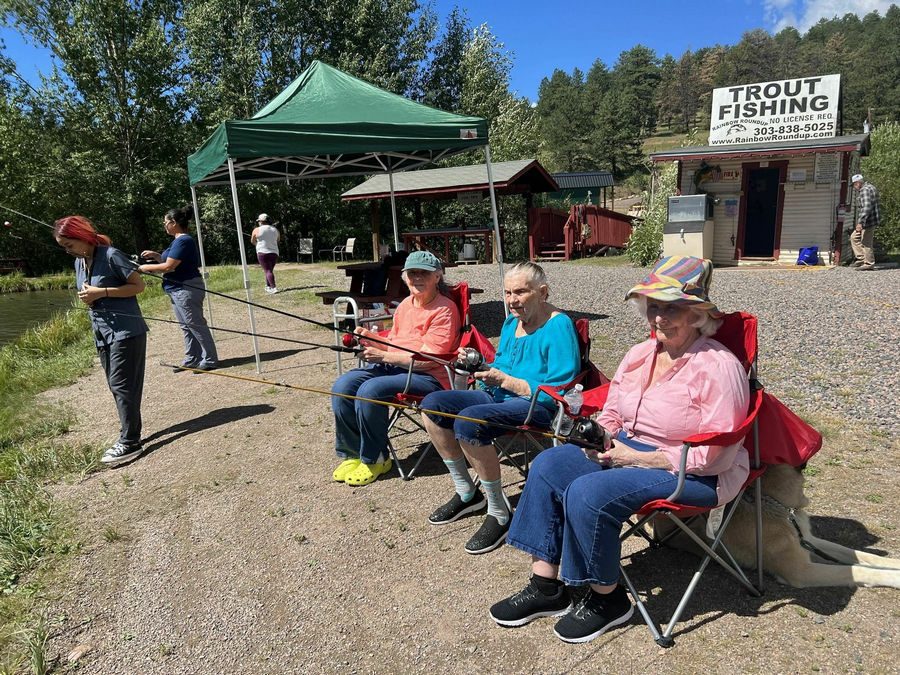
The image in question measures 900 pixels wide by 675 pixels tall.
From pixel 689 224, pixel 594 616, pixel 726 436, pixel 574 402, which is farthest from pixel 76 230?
pixel 689 224

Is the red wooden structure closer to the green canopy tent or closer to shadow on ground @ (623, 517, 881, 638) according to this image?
the green canopy tent

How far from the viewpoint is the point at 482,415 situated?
2846 millimetres

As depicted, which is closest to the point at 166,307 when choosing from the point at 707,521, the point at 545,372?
the point at 545,372

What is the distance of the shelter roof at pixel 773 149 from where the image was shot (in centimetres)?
1255

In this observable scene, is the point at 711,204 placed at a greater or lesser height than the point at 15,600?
greater

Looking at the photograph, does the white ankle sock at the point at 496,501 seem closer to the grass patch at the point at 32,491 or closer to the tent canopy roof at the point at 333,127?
the grass patch at the point at 32,491

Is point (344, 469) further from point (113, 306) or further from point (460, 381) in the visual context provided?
point (113, 306)

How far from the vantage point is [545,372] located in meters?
2.97

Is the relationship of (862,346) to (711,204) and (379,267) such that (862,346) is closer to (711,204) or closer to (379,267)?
(379,267)

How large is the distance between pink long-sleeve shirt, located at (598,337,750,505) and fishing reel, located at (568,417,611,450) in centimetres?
18

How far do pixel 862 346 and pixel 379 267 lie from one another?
17.5ft

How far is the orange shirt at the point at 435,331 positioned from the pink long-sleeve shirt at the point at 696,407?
4.60ft

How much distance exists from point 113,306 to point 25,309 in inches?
647

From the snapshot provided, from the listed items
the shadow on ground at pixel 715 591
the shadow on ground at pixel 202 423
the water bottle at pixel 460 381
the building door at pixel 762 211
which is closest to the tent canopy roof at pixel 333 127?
the shadow on ground at pixel 202 423
